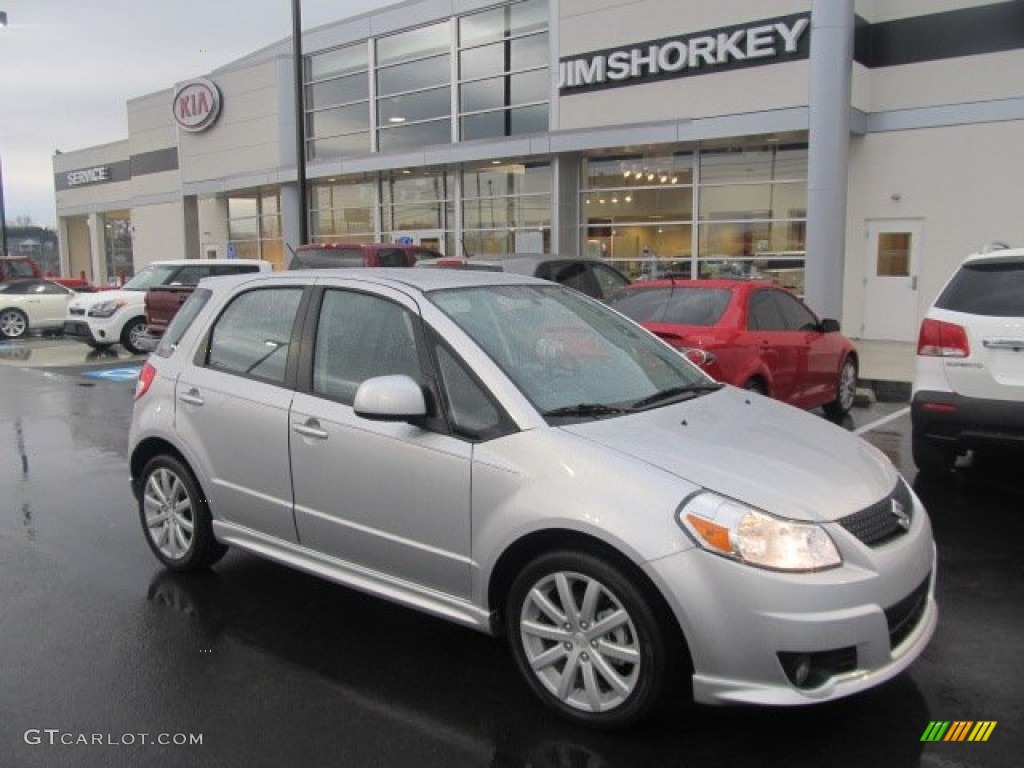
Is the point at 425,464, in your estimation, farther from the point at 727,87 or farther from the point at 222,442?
the point at 727,87

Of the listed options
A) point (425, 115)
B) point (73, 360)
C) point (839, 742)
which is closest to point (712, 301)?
point (839, 742)

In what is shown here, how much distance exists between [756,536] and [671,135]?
1549 centimetres

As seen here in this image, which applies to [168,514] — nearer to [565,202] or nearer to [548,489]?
[548,489]

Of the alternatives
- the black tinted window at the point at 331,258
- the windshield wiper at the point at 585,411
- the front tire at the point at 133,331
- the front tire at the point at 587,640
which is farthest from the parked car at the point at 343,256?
the front tire at the point at 587,640

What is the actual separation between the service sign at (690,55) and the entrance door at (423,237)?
228 inches

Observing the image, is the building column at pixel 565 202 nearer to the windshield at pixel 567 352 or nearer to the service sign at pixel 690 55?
the service sign at pixel 690 55

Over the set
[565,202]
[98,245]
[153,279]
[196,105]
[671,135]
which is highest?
[196,105]

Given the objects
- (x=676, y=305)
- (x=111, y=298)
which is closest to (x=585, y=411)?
(x=676, y=305)

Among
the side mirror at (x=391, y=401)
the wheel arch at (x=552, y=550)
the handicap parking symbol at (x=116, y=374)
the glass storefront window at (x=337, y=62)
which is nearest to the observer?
the wheel arch at (x=552, y=550)

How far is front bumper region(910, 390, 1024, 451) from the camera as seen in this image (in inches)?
227

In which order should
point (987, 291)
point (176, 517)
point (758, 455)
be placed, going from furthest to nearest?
point (987, 291)
point (176, 517)
point (758, 455)

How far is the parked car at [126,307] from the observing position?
15984 millimetres

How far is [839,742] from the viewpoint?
10.5 feet

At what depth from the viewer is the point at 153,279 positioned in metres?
16.5
